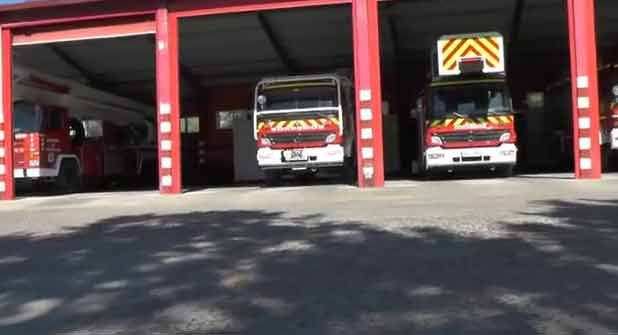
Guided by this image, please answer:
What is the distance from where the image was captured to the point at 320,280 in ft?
20.2

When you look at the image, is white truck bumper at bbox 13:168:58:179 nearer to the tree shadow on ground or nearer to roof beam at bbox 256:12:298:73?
roof beam at bbox 256:12:298:73

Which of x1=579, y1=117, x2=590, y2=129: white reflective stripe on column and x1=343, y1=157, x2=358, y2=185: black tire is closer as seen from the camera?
x1=579, y1=117, x2=590, y2=129: white reflective stripe on column

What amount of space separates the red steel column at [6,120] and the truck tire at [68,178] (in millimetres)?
2569

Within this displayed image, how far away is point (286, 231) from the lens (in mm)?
8789

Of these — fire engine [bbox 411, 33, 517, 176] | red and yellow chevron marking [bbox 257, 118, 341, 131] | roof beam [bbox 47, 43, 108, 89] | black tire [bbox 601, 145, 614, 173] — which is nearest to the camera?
fire engine [bbox 411, 33, 517, 176]

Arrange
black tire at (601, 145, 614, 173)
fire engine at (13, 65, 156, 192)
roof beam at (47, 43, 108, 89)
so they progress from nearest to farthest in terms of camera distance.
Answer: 1. fire engine at (13, 65, 156, 192)
2. black tire at (601, 145, 614, 173)
3. roof beam at (47, 43, 108, 89)

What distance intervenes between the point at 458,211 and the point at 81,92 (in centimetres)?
1421

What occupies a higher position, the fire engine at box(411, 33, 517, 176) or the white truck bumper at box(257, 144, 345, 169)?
the fire engine at box(411, 33, 517, 176)

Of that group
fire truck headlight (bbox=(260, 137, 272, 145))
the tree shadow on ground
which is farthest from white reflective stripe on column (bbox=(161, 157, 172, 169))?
the tree shadow on ground

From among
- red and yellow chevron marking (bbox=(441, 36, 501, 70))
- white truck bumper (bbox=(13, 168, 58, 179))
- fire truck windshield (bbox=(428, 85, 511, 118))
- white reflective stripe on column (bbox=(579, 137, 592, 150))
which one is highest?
red and yellow chevron marking (bbox=(441, 36, 501, 70))

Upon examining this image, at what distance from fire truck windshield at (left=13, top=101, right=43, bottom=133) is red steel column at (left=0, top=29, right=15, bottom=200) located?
121cm

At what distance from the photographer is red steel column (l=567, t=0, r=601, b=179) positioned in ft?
48.1

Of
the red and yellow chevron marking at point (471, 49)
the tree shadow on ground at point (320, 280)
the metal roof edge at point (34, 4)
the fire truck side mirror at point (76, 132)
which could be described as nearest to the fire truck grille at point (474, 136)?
the red and yellow chevron marking at point (471, 49)

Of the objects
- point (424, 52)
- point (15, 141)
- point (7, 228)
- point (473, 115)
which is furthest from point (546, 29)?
point (7, 228)
